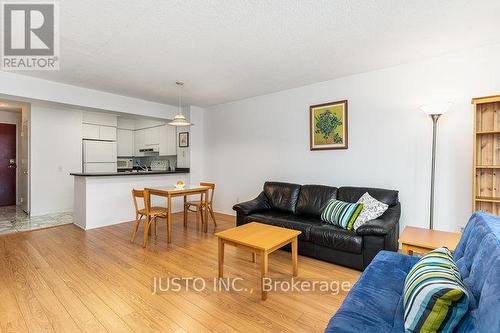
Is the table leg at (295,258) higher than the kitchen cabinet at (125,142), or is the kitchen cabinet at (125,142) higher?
the kitchen cabinet at (125,142)

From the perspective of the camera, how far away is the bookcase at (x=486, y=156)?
2.54 m

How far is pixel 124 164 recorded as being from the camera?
22.6 ft

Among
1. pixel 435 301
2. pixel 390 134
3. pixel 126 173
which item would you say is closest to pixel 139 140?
pixel 126 173

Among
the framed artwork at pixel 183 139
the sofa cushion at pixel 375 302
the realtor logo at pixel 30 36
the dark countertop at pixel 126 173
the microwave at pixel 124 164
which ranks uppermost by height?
the realtor logo at pixel 30 36

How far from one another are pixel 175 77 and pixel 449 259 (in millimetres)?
3609

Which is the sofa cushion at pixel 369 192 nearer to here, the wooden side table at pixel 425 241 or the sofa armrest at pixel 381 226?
the sofa armrest at pixel 381 226

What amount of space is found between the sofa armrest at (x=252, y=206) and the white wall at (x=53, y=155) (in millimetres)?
4234

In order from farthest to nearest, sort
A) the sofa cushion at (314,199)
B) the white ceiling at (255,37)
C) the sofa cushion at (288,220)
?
the sofa cushion at (314,199)
the sofa cushion at (288,220)
the white ceiling at (255,37)

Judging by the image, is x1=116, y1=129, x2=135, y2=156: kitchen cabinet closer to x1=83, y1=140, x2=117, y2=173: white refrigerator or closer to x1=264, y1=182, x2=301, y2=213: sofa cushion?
x1=83, y1=140, x2=117, y2=173: white refrigerator

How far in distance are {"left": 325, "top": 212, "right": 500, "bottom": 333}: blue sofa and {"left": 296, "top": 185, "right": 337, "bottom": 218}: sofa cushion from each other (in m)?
1.67

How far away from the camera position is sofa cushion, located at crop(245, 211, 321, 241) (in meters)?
2.98

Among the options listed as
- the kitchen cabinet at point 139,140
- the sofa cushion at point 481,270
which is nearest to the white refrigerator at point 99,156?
the kitchen cabinet at point 139,140

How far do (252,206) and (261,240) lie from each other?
1.40m

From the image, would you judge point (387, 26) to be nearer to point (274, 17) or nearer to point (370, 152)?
point (274, 17)
